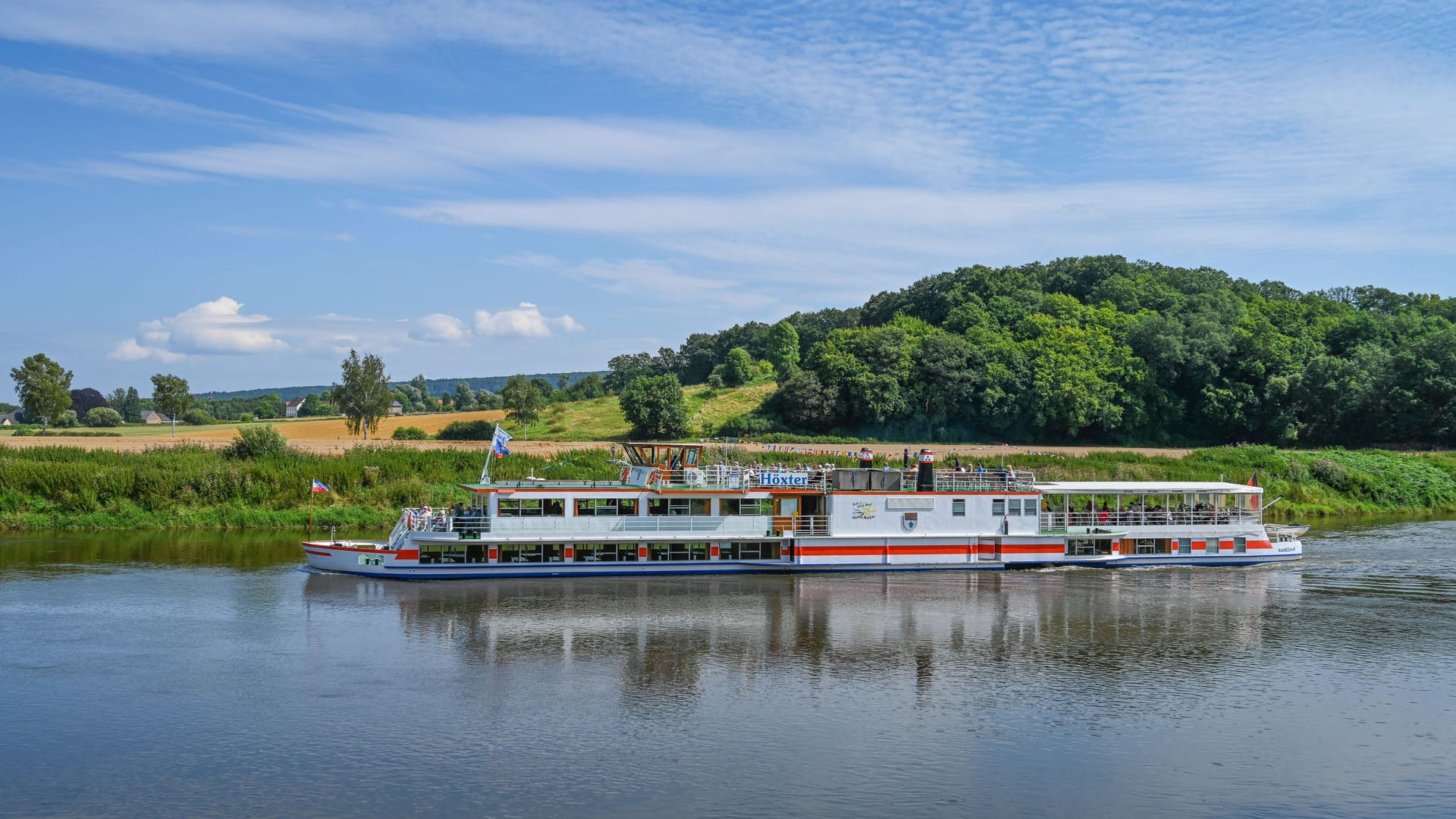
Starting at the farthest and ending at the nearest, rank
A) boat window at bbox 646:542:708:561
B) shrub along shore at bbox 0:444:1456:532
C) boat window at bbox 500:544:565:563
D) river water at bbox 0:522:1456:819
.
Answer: shrub along shore at bbox 0:444:1456:532
boat window at bbox 646:542:708:561
boat window at bbox 500:544:565:563
river water at bbox 0:522:1456:819

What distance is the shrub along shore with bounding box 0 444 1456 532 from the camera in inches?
2363

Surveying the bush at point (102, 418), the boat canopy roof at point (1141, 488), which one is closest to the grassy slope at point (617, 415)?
the boat canopy roof at point (1141, 488)

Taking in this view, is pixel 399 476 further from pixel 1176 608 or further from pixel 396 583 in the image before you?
pixel 1176 608

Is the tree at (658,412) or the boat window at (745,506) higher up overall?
the tree at (658,412)

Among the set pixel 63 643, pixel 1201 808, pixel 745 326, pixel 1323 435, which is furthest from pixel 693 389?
pixel 1201 808

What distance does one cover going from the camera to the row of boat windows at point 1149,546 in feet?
164

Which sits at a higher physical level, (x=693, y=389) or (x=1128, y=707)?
(x=693, y=389)

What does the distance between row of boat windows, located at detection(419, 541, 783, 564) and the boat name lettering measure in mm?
2543

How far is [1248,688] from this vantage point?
2966cm

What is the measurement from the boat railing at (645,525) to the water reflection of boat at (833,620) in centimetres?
192

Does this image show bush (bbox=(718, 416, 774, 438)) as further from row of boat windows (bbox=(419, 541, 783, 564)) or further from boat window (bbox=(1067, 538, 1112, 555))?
row of boat windows (bbox=(419, 541, 783, 564))

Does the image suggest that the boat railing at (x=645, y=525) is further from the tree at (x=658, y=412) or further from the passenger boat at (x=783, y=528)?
the tree at (x=658, y=412)

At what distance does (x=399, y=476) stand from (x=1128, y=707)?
47452 mm

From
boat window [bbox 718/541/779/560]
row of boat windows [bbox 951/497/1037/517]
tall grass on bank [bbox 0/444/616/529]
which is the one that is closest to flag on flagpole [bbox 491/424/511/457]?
boat window [bbox 718/541/779/560]
